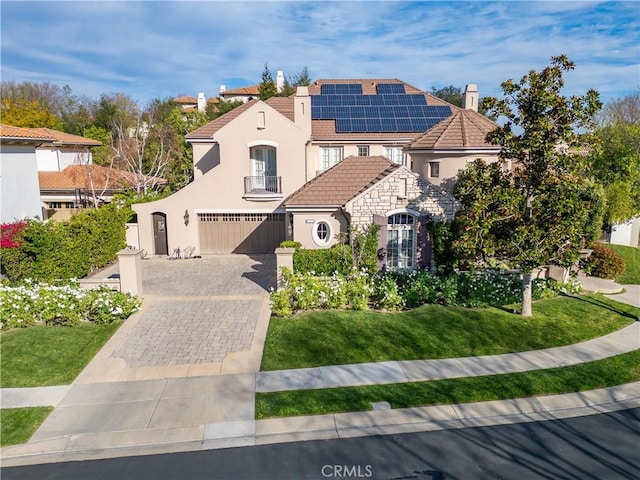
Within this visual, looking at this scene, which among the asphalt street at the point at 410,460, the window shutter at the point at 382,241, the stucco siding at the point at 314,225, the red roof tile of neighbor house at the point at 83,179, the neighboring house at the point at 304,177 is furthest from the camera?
the red roof tile of neighbor house at the point at 83,179

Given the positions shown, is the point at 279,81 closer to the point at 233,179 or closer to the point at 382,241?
the point at 233,179

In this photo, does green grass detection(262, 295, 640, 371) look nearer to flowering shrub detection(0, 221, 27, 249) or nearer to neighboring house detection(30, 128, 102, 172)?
flowering shrub detection(0, 221, 27, 249)

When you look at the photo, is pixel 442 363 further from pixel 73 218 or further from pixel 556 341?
pixel 73 218

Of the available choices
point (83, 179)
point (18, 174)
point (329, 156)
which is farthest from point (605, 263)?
point (83, 179)

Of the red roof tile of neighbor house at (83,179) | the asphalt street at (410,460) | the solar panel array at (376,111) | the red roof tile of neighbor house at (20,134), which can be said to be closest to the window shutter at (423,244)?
the asphalt street at (410,460)

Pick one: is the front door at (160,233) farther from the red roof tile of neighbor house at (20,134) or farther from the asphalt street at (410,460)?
the asphalt street at (410,460)

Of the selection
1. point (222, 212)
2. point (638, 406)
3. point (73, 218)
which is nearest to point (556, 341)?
point (638, 406)
